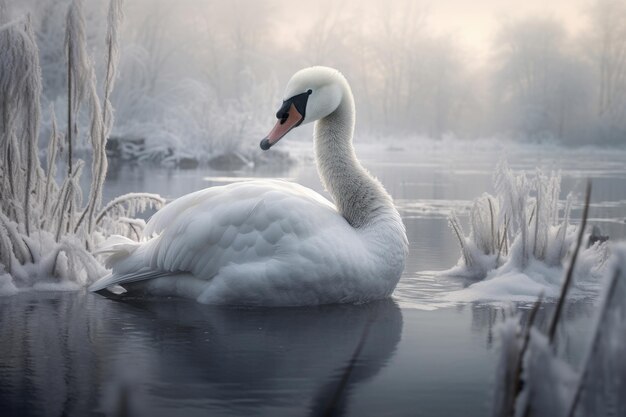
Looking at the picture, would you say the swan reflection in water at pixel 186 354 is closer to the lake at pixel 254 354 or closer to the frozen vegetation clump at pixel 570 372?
the lake at pixel 254 354

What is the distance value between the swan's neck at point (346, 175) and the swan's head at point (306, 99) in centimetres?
11

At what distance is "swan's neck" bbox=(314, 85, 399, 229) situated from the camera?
5016 mm

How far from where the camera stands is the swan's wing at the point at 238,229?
14.7 ft

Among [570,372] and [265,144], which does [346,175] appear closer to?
[265,144]

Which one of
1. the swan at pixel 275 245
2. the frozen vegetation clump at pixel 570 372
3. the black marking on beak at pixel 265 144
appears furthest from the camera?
the black marking on beak at pixel 265 144

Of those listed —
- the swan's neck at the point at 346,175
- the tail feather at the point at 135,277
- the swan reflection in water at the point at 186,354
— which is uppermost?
the swan's neck at the point at 346,175

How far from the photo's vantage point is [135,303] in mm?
4801

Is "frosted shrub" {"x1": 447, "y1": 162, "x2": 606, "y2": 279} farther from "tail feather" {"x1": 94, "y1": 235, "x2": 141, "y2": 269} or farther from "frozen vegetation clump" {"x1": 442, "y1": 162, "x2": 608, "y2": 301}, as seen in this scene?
"tail feather" {"x1": 94, "y1": 235, "x2": 141, "y2": 269}

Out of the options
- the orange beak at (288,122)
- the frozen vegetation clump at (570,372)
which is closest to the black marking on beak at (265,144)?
the orange beak at (288,122)

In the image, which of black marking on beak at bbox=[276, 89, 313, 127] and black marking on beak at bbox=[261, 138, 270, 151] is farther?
black marking on beak at bbox=[276, 89, 313, 127]

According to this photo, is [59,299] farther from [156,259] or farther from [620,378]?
[620,378]

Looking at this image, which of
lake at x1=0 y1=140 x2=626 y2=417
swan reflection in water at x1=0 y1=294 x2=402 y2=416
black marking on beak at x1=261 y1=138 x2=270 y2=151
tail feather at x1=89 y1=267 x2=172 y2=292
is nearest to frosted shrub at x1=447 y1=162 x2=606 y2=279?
lake at x1=0 y1=140 x2=626 y2=417

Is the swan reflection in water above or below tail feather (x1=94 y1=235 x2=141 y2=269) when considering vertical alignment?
below

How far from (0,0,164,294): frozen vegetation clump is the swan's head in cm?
108
